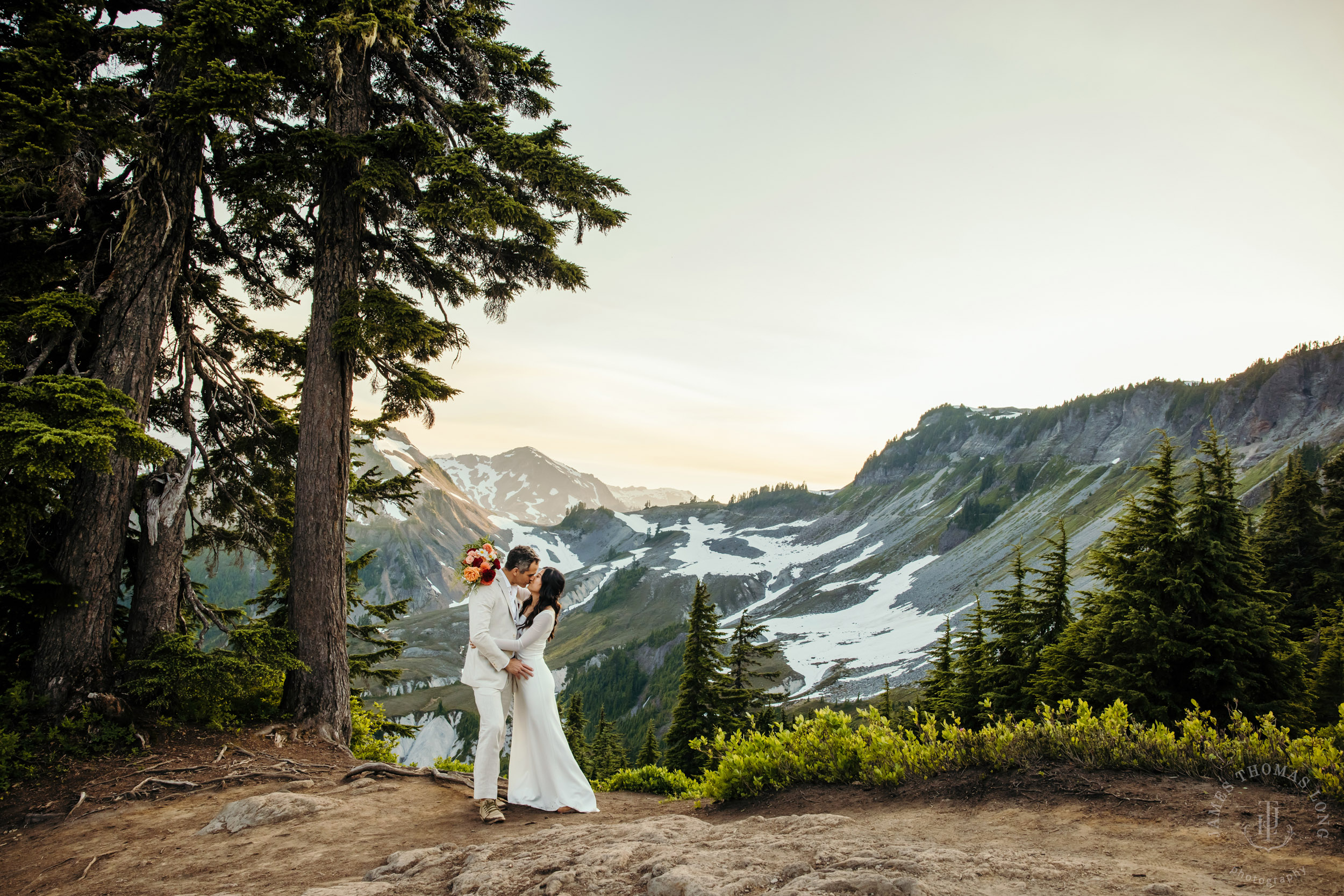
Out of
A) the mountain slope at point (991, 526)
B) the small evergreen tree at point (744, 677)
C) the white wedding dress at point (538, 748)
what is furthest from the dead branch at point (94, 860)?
the mountain slope at point (991, 526)

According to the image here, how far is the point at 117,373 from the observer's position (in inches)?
363

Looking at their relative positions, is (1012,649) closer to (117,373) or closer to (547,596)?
(547,596)

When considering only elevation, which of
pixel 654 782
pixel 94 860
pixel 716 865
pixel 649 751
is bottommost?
pixel 649 751

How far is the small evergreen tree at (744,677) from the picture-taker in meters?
23.6

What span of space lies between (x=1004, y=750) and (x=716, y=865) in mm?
3620

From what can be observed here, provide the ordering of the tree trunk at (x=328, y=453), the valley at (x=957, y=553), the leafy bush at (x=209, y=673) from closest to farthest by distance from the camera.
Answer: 1. the leafy bush at (x=209, y=673)
2. the tree trunk at (x=328, y=453)
3. the valley at (x=957, y=553)

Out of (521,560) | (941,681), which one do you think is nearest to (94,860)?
(521,560)

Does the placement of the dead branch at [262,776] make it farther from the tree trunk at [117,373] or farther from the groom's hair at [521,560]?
the groom's hair at [521,560]

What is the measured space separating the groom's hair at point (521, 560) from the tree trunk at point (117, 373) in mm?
5351

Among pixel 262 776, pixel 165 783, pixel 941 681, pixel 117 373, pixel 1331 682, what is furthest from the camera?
pixel 941 681

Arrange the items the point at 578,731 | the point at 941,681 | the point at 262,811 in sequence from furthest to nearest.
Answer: the point at 578,731 < the point at 941,681 < the point at 262,811

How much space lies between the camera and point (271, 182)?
10.3 m

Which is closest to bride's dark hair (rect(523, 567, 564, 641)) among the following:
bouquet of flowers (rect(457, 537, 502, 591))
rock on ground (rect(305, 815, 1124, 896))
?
bouquet of flowers (rect(457, 537, 502, 591))

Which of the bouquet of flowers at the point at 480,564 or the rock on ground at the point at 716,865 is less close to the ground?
the bouquet of flowers at the point at 480,564
